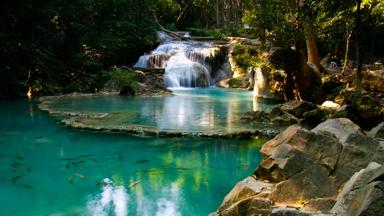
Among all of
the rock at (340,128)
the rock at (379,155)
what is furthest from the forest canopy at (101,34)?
the rock at (379,155)

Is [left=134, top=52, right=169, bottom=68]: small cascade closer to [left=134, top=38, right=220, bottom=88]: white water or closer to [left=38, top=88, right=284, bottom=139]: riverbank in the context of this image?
[left=134, top=38, right=220, bottom=88]: white water

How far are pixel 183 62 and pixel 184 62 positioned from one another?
0.24ft

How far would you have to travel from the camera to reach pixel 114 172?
844 centimetres

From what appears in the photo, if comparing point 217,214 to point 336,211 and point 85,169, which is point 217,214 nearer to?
point 336,211

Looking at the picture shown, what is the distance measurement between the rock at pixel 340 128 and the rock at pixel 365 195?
2250 millimetres

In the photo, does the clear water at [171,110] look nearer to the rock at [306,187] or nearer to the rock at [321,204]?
the rock at [306,187]

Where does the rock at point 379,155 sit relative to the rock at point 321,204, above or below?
above

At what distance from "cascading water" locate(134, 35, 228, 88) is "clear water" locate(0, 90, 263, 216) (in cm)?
1577

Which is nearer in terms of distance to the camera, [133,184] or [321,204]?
[321,204]

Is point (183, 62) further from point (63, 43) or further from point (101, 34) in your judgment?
point (63, 43)

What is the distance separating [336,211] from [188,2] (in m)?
43.6

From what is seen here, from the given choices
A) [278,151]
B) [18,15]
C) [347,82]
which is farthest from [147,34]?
[278,151]

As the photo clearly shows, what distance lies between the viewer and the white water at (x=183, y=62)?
27825 millimetres

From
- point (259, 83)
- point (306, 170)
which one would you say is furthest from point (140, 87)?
point (306, 170)
